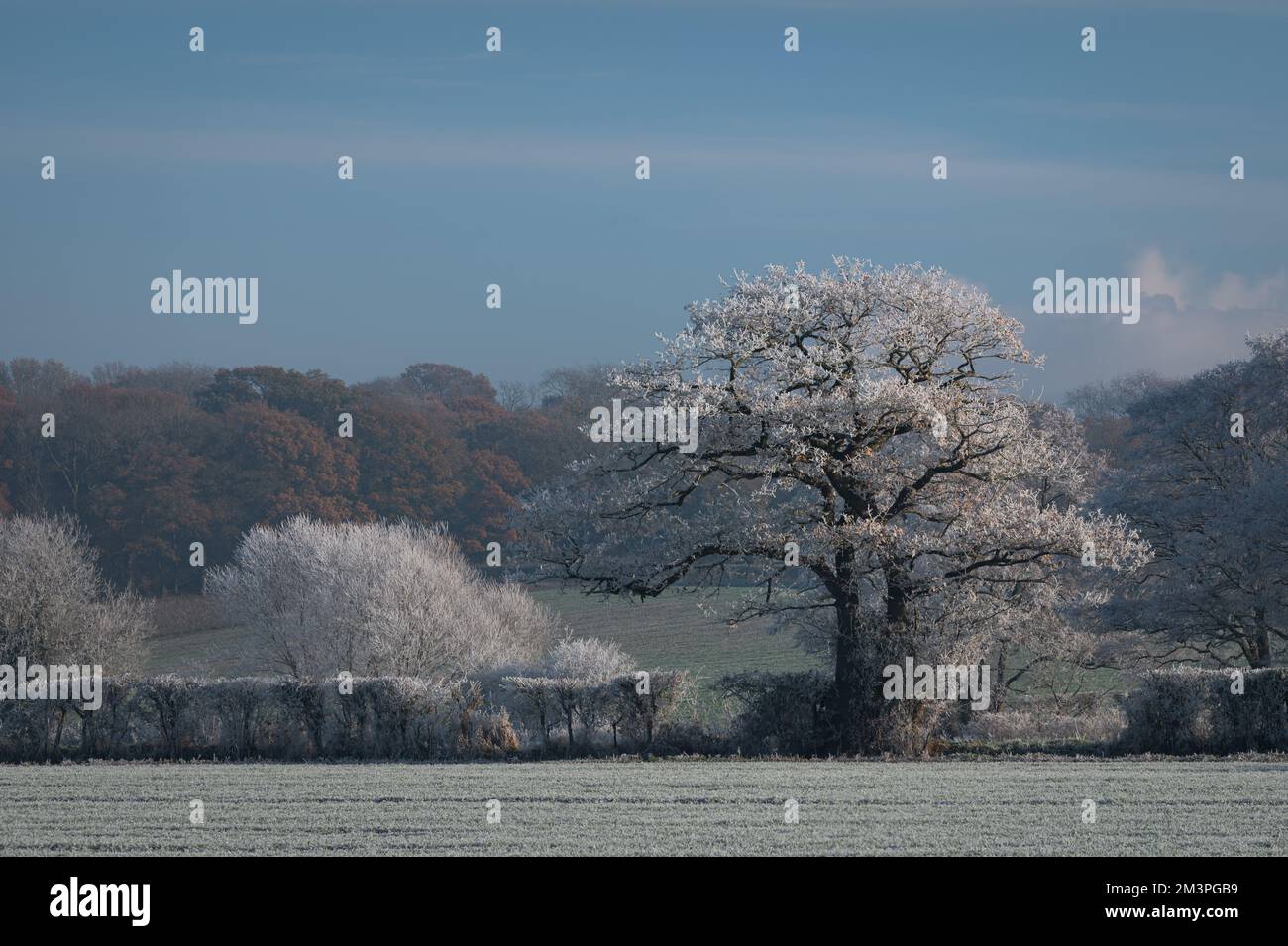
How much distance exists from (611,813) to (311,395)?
202 feet

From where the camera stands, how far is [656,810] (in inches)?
540

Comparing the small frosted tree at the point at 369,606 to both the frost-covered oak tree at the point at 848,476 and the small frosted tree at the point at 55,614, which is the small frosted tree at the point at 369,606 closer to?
the small frosted tree at the point at 55,614

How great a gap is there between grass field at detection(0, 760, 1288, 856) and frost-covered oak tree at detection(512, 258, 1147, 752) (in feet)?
15.2

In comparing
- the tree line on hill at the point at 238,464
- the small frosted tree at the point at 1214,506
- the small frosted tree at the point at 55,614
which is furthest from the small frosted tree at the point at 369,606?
the small frosted tree at the point at 1214,506

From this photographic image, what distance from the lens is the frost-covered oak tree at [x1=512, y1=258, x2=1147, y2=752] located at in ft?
75.3

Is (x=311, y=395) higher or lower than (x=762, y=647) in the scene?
higher

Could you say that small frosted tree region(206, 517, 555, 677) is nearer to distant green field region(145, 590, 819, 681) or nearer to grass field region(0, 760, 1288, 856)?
distant green field region(145, 590, 819, 681)

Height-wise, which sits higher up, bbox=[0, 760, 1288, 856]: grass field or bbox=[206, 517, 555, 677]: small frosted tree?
bbox=[206, 517, 555, 677]: small frosted tree

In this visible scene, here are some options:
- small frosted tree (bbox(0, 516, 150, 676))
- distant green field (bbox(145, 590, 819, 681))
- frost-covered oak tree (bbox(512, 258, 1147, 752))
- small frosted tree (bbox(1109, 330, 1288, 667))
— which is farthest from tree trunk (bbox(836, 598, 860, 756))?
small frosted tree (bbox(0, 516, 150, 676))

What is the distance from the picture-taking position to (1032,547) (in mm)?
23266

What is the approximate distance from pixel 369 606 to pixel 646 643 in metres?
22.1

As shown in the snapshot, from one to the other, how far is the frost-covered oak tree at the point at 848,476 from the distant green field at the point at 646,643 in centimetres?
1898
